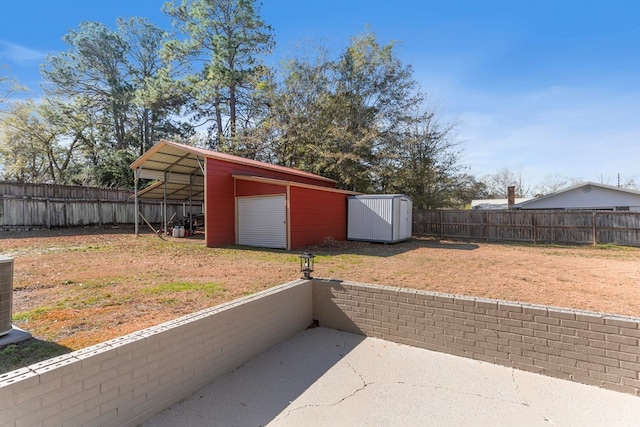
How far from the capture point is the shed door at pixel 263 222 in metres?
10.1

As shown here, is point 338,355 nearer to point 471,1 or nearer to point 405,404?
point 405,404

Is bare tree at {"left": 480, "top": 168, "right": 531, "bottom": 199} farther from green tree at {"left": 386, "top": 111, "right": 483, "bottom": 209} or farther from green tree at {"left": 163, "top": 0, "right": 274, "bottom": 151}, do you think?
green tree at {"left": 163, "top": 0, "right": 274, "bottom": 151}

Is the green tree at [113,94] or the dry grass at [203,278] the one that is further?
the green tree at [113,94]

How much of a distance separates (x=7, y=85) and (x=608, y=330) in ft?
82.0

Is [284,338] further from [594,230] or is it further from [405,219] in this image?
[594,230]

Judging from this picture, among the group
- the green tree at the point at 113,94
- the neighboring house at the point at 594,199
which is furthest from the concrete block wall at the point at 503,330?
the green tree at the point at 113,94

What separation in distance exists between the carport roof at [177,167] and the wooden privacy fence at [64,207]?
7.60ft

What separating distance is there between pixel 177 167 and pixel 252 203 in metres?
4.78

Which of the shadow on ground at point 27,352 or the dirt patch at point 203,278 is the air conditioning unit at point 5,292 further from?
the dirt patch at point 203,278

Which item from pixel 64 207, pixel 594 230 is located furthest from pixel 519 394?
pixel 64 207

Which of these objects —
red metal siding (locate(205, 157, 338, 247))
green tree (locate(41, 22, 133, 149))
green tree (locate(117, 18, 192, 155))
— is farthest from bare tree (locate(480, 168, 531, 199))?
green tree (locate(41, 22, 133, 149))

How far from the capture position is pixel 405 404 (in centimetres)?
238

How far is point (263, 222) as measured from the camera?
10.5m

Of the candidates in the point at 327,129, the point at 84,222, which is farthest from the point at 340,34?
the point at 84,222
